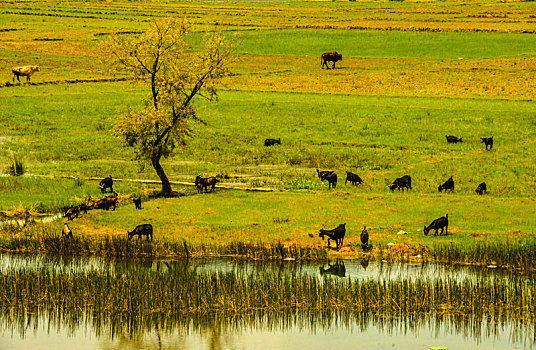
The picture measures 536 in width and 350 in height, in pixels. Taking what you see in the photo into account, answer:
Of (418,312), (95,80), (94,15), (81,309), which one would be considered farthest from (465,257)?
(94,15)

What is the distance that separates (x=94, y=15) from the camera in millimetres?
147875

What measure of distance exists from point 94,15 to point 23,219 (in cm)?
11626

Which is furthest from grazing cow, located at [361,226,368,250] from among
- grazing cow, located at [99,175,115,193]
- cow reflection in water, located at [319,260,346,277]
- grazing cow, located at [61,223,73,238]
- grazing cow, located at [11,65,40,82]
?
grazing cow, located at [11,65,40,82]

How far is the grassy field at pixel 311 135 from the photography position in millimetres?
36062

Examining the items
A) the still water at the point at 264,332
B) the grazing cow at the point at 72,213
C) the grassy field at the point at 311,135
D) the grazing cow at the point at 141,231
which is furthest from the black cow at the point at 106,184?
the still water at the point at 264,332

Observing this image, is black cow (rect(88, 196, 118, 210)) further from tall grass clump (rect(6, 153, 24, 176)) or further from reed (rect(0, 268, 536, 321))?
reed (rect(0, 268, 536, 321))

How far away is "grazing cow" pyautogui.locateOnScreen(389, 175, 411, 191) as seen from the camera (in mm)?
41312

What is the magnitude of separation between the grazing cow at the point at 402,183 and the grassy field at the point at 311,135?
1.55 ft

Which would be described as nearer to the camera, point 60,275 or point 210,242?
point 60,275

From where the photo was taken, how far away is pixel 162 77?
42.5 metres

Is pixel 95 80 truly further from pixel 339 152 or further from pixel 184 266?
pixel 184 266

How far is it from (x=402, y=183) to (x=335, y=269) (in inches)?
520

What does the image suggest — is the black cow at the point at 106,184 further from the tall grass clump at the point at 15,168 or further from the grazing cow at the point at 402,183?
the grazing cow at the point at 402,183

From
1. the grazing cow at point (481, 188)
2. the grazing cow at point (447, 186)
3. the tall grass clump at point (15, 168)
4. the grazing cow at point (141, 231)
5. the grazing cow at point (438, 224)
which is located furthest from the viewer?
the tall grass clump at point (15, 168)
